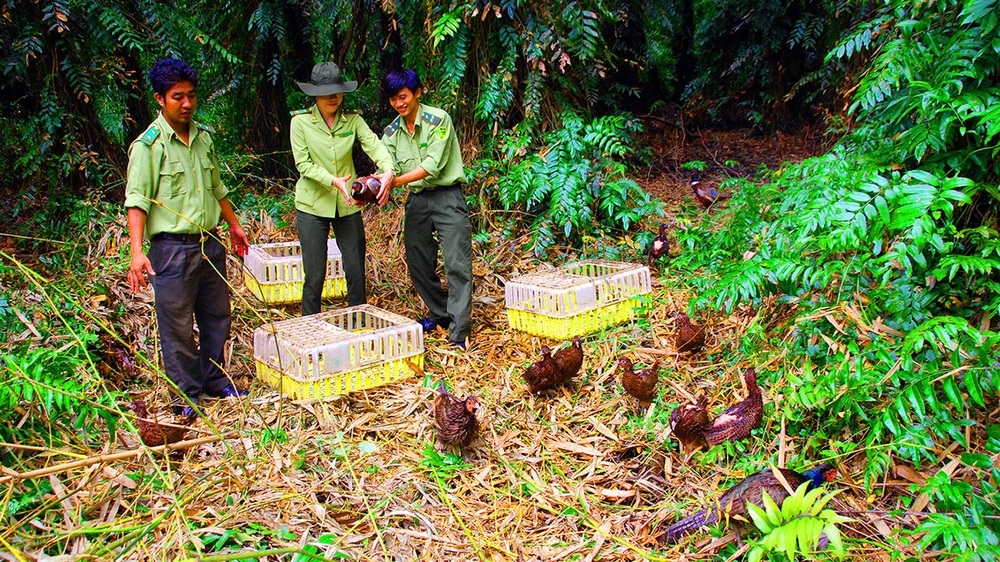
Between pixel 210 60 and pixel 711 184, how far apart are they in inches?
237

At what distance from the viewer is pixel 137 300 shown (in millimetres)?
5074

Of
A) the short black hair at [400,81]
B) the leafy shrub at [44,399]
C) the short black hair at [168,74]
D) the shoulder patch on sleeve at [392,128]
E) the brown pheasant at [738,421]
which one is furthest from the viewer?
the shoulder patch on sleeve at [392,128]

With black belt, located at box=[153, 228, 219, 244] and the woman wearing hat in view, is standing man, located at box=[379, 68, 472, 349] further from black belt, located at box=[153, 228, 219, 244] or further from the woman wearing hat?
black belt, located at box=[153, 228, 219, 244]

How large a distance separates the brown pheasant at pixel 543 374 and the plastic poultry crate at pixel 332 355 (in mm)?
845

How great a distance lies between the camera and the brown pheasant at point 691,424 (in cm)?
327

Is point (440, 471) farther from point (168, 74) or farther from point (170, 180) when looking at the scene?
point (168, 74)

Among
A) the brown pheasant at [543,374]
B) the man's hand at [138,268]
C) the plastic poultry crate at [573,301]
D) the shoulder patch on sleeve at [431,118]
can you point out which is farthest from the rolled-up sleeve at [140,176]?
the plastic poultry crate at [573,301]

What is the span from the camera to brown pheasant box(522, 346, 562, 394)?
402 cm

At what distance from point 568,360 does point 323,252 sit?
200cm

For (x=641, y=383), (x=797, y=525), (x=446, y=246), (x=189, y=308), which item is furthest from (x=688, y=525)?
(x=189, y=308)

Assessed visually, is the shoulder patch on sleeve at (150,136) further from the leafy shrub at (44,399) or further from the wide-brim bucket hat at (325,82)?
the leafy shrub at (44,399)

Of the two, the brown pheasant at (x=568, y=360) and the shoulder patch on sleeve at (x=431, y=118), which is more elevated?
the shoulder patch on sleeve at (x=431, y=118)

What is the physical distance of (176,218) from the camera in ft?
12.5

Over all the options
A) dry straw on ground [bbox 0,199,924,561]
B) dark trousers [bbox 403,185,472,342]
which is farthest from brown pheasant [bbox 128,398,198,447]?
dark trousers [bbox 403,185,472,342]
